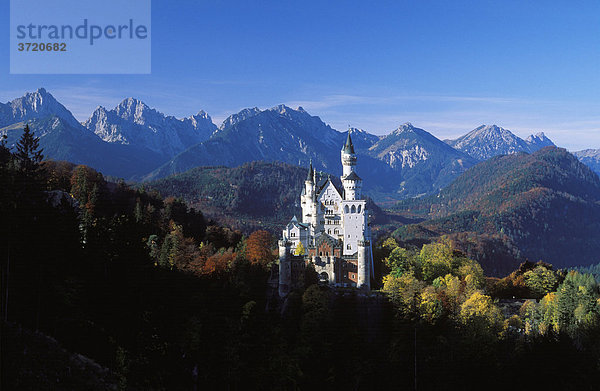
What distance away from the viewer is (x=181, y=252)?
7500cm

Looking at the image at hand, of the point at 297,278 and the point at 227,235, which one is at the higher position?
the point at 227,235

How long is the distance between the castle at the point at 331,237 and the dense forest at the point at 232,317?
9.14 feet

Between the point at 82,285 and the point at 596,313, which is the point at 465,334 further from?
the point at 82,285

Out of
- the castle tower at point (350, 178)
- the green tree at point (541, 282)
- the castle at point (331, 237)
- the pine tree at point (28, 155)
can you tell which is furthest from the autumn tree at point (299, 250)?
the green tree at point (541, 282)

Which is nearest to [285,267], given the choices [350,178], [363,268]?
[363,268]

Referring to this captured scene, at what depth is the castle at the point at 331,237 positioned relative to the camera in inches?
2916

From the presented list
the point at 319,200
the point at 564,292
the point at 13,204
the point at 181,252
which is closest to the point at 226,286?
the point at 181,252

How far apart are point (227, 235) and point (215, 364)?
47.7m

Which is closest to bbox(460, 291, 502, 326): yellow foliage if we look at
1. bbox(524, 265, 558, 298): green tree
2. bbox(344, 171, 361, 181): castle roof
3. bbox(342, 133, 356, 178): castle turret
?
bbox(524, 265, 558, 298): green tree

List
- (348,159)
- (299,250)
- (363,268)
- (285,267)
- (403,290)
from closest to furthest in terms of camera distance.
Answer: (403,290), (285,267), (363,268), (299,250), (348,159)

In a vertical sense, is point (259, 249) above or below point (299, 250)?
above

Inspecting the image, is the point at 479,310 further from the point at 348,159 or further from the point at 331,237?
the point at 348,159

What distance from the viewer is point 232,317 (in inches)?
2375

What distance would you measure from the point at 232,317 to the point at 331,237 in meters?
22.8
